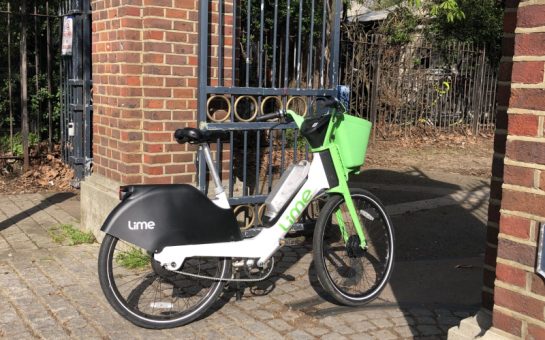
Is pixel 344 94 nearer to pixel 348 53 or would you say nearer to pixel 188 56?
pixel 188 56

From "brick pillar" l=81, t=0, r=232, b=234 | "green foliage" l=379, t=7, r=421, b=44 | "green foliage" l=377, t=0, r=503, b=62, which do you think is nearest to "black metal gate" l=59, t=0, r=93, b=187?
"brick pillar" l=81, t=0, r=232, b=234

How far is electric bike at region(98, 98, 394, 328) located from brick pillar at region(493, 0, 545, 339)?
5.47ft

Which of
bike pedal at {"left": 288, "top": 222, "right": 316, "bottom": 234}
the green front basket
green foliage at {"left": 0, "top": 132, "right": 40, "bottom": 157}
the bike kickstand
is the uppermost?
the green front basket

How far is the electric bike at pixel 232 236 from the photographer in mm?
3453

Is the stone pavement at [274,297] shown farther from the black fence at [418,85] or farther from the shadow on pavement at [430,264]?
the black fence at [418,85]

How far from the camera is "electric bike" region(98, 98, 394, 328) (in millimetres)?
3453

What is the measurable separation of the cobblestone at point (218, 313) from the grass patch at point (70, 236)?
0.39 metres

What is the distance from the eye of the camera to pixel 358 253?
4.16 meters

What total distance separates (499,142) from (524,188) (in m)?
0.60

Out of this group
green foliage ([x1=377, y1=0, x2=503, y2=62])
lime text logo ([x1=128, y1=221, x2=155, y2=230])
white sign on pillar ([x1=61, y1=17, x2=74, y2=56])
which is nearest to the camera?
lime text logo ([x1=128, y1=221, x2=155, y2=230])

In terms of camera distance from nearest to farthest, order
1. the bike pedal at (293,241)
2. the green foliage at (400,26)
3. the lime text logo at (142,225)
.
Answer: the lime text logo at (142,225) < the bike pedal at (293,241) < the green foliage at (400,26)

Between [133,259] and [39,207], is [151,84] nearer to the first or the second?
[133,259]

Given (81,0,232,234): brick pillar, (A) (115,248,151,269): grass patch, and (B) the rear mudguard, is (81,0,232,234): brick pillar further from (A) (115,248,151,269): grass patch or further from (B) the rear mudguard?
(B) the rear mudguard

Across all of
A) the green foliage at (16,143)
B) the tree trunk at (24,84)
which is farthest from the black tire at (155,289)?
the green foliage at (16,143)
